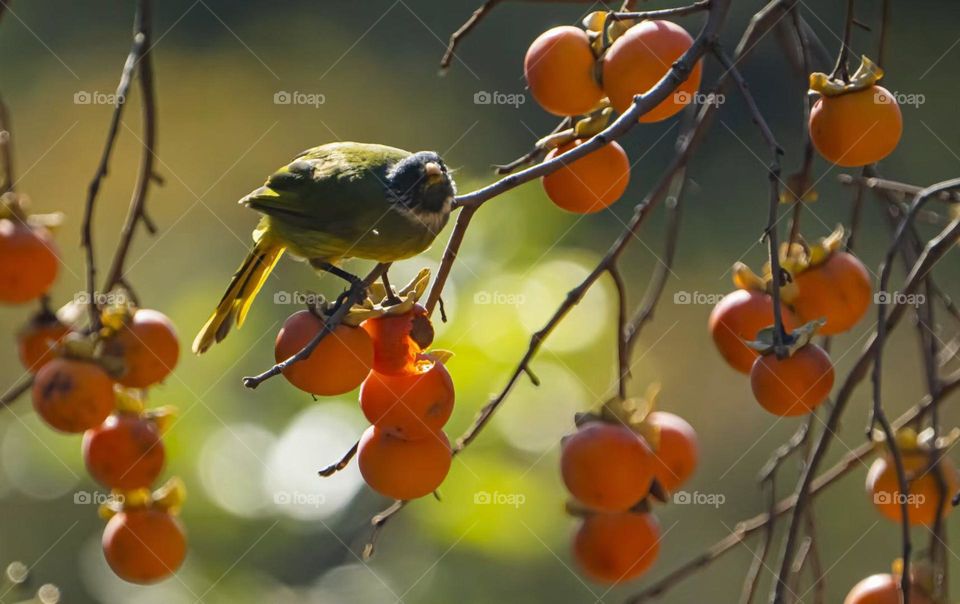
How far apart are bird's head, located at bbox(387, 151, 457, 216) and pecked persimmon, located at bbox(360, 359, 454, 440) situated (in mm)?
389

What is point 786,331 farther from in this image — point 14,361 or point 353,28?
point 353,28

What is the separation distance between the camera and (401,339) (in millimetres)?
1331

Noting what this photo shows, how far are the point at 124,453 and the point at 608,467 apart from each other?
2.38 ft

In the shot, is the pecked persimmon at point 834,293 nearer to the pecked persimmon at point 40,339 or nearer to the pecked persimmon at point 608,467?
the pecked persimmon at point 608,467

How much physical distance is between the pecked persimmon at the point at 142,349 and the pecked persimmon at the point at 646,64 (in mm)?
738

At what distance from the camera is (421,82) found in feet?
14.0

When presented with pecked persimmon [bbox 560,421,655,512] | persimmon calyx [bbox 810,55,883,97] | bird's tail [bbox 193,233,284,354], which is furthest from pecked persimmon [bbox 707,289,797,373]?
bird's tail [bbox 193,233,284,354]

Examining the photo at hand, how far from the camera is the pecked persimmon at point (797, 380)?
54.6 inches

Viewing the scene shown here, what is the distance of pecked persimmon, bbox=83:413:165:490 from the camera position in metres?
1.67

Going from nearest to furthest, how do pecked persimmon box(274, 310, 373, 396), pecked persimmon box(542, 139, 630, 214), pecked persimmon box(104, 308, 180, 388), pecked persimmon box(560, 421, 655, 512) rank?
pecked persimmon box(274, 310, 373, 396), pecked persimmon box(560, 421, 655, 512), pecked persimmon box(542, 139, 630, 214), pecked persimmon box(104, 308, 180, 388)

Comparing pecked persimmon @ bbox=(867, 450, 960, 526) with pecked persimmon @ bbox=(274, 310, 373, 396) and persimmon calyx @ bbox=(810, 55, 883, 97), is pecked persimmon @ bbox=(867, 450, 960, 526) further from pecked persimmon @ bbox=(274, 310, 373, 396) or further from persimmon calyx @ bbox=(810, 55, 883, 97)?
pecked persimmon @ bbox=(274, 310, 373, 396)

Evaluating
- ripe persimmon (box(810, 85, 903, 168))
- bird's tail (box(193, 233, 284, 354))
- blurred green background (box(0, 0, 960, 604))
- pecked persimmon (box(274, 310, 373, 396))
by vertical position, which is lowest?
blurred green background (box(0, 0, 960, 604))

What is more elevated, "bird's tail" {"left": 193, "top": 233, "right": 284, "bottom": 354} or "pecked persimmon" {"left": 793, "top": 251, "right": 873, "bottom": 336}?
"pecked persimmon" {"left": 793, "top": 251, "right": 873, "bottom": 336}

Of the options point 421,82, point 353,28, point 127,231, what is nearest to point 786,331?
point 127,231
